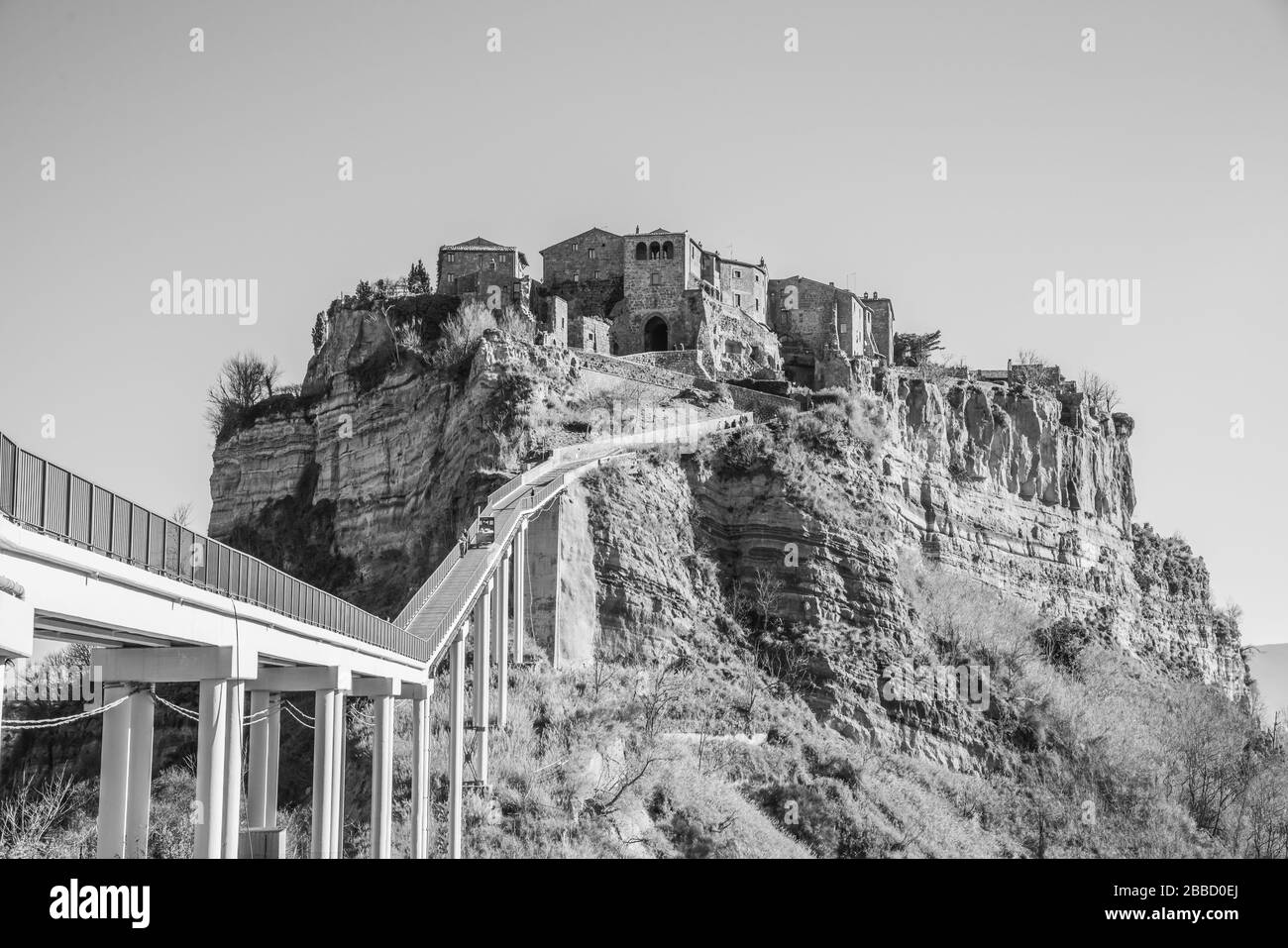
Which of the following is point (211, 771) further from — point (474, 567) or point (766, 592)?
point (766, 592)

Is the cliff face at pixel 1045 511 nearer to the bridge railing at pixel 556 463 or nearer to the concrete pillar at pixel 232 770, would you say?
the bridge railing at pixel 556 463

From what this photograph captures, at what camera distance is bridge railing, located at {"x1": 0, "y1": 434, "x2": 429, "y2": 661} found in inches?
706

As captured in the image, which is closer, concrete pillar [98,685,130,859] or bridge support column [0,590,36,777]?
bridge support column [0,590,36,777]

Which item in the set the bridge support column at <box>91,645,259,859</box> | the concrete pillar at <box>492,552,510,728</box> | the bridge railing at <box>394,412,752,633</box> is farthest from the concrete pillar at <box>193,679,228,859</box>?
the concrete pillar at <box>492,552,510,728</box>

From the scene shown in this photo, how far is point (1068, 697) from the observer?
68.1m

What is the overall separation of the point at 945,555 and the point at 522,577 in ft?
107

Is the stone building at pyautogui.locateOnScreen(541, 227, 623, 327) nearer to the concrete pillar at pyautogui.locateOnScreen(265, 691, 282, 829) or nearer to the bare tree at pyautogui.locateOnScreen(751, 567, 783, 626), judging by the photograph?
the bare tree at pyautogui.locateOnScreen(751, 567, 783, 626)

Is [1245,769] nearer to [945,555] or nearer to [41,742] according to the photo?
[945,555]

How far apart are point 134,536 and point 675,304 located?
58.5 meters

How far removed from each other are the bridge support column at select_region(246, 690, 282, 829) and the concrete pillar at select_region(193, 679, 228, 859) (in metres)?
5.95

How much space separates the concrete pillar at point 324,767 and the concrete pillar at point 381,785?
9.85ft

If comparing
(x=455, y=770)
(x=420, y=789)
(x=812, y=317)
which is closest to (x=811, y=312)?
(x=812, y=317)

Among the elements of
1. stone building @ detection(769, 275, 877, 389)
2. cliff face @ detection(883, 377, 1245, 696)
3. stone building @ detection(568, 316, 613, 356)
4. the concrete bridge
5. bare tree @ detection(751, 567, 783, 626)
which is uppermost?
stone building @ detection(769, 275, 877, 389)

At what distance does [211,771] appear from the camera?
23547mm
